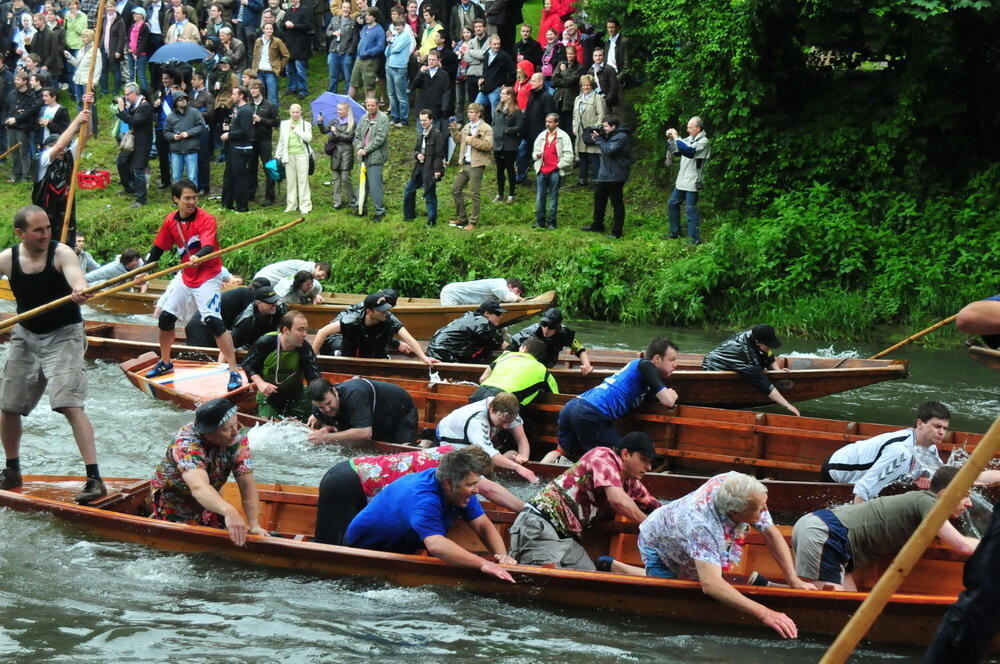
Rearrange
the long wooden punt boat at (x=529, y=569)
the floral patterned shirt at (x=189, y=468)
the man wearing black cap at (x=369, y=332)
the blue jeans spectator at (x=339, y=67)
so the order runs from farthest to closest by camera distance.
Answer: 1. the blue jeans spectator at (x=339, y=67)
2. the man wearing black cap at (x=369, y=332)
3. the floral patterned shirt at (x=189, y=468)
4. the long wooden punt boat at (x=529, y=569)

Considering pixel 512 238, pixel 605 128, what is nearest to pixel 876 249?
pixel 605 128

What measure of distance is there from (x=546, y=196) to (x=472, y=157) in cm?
135

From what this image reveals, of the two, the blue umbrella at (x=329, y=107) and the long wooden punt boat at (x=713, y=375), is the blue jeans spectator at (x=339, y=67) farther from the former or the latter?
the long wooden punt boat at (x=713, y=375)

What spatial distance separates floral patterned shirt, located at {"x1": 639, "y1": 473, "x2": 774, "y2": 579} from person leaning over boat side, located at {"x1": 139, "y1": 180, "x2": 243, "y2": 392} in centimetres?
575

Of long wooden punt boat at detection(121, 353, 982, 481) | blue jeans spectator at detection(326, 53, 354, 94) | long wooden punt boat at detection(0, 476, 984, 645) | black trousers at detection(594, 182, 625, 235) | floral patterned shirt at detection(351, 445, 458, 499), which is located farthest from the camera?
blue jeans spectator at detection(326, 53, 354, 94)

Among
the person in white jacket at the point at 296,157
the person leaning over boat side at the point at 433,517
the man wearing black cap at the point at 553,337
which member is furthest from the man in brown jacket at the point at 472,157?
the person leaning over boat side at the point at 433,517

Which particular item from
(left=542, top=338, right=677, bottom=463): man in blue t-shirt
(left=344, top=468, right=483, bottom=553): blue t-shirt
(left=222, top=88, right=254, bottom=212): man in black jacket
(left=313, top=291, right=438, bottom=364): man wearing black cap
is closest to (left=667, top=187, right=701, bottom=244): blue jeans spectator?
(left=313, top=291, right=438, bottom=364): man wearing black cap

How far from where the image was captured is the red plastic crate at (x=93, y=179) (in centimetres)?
2269

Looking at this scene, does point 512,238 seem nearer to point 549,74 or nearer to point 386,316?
point 549,74

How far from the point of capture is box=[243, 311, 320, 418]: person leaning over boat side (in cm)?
1076

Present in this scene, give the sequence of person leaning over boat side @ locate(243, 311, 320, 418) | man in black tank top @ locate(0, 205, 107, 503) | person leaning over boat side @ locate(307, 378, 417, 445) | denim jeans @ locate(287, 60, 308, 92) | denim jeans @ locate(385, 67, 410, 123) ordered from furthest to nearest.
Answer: denim jeans @ locate(287, 60, 308, 92) < denim jeans @ locate(385, 67, 410, 123) < person leaning over boat side @ locate(243, 311, 320, 418) < person leaning over boat side @ locate(307, 378, 417, 445) < man in black tank top @ locate(0, 205, 107, 503)

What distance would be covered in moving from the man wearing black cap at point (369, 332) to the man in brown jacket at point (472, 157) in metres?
6.26

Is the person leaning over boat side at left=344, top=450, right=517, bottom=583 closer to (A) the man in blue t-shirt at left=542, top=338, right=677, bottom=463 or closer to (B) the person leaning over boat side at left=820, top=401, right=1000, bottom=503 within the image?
(A) the man in blue t-shirt at left=542, top=338, right=677, bottom=463

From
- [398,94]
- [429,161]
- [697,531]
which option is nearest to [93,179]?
[398,94]
